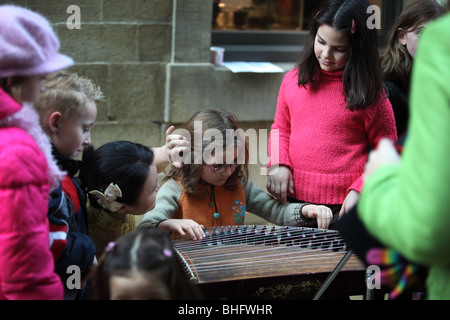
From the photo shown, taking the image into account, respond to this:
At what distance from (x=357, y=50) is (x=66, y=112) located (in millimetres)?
1465

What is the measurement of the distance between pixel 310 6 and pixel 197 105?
1562 millimetres

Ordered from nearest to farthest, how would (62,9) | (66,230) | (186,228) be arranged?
(66,230)
(186,228)
(62,9)

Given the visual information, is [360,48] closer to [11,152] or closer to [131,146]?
[131,146]

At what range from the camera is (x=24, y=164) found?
1.72m

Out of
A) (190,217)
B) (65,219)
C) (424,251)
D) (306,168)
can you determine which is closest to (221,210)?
(190,217)

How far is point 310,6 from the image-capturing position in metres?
5.42

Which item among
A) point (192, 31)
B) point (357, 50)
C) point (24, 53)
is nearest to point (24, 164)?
point (24, 53)

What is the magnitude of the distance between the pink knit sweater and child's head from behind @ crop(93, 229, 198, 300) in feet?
4.29

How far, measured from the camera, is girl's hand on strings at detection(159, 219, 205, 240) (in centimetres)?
269

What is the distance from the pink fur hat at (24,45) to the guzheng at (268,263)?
94 cm

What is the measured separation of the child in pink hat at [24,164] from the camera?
66.7 inches

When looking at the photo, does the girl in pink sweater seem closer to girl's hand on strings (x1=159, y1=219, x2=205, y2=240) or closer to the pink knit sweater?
the pink knit sweater

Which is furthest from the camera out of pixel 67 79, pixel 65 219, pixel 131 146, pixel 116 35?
pixel 116 35

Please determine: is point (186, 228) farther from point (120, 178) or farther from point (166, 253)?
point (166, 253)
